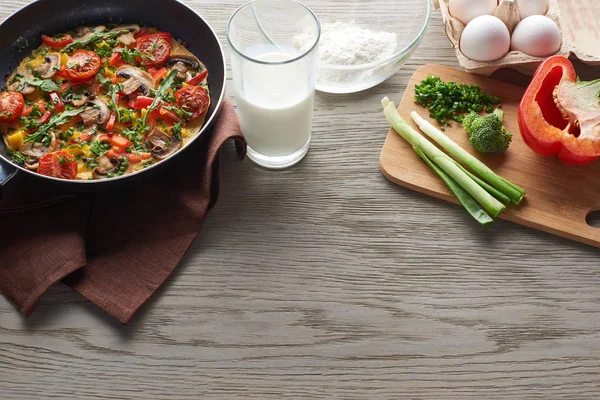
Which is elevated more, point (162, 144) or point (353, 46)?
point (353, 46)

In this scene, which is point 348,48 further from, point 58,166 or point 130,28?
point 58,166

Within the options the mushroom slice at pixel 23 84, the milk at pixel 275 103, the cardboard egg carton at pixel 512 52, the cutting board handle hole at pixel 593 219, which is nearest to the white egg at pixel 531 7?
the cardboard egg carton at pixel 512 52

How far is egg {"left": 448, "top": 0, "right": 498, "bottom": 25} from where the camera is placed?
2389mm

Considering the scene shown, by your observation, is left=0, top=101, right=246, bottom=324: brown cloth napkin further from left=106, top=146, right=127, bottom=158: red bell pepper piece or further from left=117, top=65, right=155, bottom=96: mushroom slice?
left=117, top=65, right=155, bottom=96: mushroom slice

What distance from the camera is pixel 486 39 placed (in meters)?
2.30

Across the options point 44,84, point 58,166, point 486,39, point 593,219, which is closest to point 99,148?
point 58,166

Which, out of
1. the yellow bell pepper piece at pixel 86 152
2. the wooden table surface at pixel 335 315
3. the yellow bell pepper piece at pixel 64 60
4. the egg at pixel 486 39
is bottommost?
the wooden table surface at pixel 335 315

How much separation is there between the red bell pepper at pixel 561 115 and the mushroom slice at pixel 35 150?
1573mm

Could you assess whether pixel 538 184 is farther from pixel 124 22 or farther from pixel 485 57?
pixel 124 22

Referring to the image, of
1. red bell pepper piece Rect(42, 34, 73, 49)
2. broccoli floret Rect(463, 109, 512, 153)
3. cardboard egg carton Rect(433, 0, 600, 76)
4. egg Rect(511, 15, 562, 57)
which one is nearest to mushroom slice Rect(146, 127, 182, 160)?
red bell pepper piece Rect(42, 34, 73, 49)

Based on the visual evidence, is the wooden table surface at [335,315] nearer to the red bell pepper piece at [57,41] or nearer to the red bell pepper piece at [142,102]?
the red bell pepper piece at [142,102]

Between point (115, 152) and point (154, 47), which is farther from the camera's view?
point (154, 47)

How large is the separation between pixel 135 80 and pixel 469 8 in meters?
1.28

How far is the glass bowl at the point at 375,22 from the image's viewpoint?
2.32 metres
